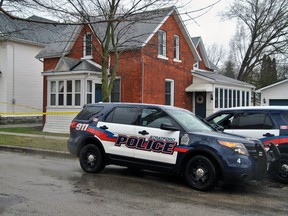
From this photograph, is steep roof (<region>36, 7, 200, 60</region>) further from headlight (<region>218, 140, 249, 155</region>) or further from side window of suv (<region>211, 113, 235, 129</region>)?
headlight (<region>218, 140, 249, 155</region>)

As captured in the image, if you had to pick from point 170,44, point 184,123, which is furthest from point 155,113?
point 170,44

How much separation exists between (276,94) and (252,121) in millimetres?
19838

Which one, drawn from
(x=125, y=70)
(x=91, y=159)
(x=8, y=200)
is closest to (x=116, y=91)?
(x=125, y=70)

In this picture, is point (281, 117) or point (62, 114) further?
point (62, 114)

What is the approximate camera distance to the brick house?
68.3 ft

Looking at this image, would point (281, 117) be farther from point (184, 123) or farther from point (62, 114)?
point (62, 114)

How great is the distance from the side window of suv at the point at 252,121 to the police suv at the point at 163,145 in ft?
3.94

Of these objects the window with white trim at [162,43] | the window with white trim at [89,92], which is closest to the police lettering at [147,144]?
the window with white trim at [89,92]

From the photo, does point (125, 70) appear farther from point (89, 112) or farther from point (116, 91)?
point (89, 112)

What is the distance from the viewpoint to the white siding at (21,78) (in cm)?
2627

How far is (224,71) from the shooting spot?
65.5 m

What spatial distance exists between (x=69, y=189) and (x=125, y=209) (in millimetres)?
1773

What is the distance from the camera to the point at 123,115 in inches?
340

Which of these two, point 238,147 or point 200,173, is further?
point 200,173
